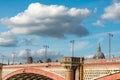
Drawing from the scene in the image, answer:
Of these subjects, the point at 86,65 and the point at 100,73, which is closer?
the point at 100,73

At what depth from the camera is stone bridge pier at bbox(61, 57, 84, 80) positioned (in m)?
61.7

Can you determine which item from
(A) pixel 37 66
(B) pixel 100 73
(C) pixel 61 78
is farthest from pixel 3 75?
(B) pixel 100 73

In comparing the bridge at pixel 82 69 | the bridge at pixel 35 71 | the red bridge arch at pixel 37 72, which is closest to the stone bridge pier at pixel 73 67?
the bridge at pixel 82 69

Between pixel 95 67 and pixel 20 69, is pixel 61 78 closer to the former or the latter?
pixel 95 67

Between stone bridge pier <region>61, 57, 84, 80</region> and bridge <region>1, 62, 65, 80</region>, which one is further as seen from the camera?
bridge <region>1, 62, 65, 80</region>

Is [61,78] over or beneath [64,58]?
beneath

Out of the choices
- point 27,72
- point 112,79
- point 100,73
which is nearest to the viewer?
point 112,79

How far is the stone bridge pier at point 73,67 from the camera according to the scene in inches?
2427

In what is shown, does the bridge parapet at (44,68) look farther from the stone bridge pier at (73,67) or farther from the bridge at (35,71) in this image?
the stone bridge pier at (73,67)

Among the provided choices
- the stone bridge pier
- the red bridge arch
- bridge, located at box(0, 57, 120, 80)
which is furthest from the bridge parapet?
the stone bridge pier

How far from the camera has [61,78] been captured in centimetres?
6694

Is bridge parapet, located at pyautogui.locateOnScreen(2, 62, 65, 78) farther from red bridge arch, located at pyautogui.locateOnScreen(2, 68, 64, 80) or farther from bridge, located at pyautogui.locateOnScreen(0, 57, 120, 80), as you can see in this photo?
red bridge arch, located at pyautogui.locateOnScreen(2, 68, 64, 80)

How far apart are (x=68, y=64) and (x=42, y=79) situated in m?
32.8

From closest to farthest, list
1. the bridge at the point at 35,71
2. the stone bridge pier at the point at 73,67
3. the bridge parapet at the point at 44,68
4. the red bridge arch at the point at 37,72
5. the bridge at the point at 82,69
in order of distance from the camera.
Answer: the bridge at the point at 82,69
the stone bridge pier at the point at 73,67
the bridge parapet at the point at 44,68
the red bridge arch at the point at 37,72
the bridge at the point at 35,71
